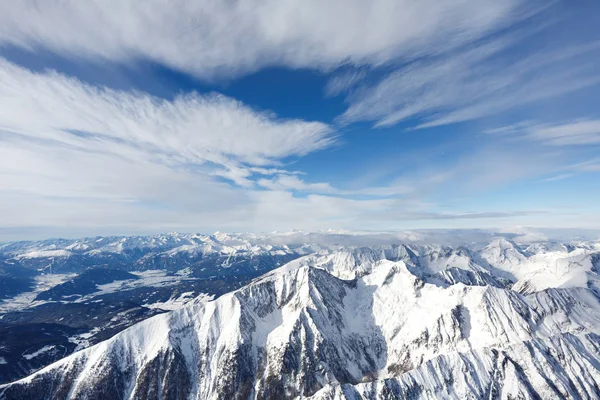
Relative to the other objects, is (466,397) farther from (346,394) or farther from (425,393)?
(346,394)

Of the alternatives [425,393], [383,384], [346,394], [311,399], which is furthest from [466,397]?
[311,399]

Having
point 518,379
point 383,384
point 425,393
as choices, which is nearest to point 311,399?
point 383,384

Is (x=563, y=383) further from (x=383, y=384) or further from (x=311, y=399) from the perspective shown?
(x=311, y=399)

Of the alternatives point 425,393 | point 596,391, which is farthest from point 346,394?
point 596,391

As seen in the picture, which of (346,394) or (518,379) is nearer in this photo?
(346,394)

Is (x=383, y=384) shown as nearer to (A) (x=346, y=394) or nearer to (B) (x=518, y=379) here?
(A) (x=346, y=394)

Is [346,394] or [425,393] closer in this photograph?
[346,394]

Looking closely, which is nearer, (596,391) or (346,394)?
(346,394)
